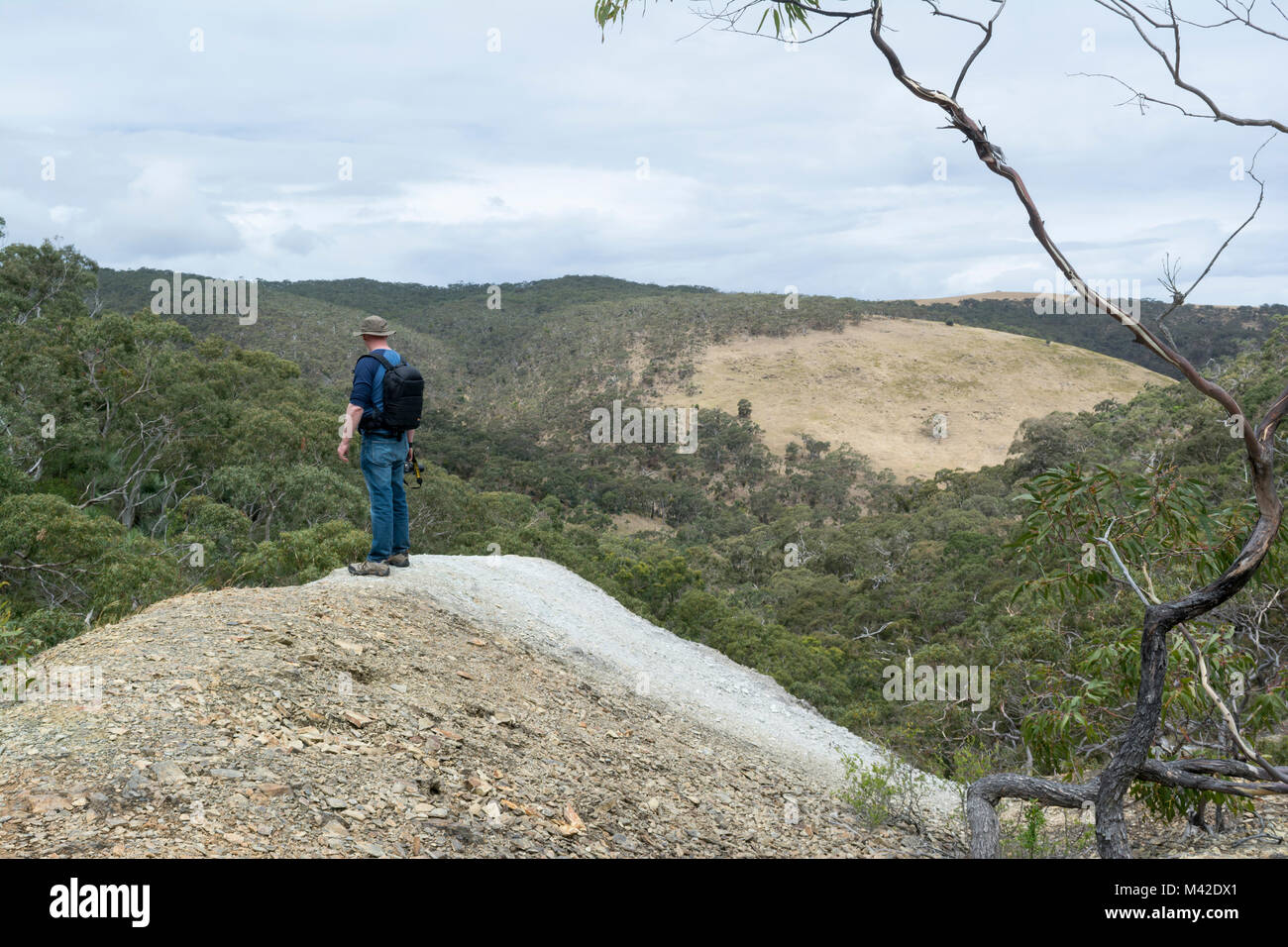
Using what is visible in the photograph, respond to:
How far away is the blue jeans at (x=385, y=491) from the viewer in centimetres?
688

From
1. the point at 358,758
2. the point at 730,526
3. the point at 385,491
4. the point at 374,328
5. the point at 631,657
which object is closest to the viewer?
the point at 358,758

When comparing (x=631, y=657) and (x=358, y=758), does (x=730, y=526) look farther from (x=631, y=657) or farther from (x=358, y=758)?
(x=358, y=758)

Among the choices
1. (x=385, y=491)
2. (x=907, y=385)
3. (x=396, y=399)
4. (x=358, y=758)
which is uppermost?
(x=907, y=385)

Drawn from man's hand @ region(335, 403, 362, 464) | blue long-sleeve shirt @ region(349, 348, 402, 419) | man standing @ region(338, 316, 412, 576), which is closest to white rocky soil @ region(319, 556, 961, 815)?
man standing @ region(338, 316, 412, 576)

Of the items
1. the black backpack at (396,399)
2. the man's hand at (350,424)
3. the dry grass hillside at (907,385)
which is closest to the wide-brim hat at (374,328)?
the black backpack at (396,399)

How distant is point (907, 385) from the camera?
75.8m

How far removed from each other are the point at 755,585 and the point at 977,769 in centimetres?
2552

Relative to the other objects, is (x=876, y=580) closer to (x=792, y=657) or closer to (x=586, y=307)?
(x=792, y=657)

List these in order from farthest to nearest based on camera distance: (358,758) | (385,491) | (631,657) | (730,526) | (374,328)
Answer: (730,526) → (631,657) → (385,491) → (374,328) → (358,758)

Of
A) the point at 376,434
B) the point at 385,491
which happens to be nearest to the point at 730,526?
the point at 385,491

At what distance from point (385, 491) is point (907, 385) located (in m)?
73.5

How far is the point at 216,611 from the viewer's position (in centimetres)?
611

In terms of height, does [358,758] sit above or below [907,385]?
below

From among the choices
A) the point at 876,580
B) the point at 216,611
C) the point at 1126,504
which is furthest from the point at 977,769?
the point at 876,580
